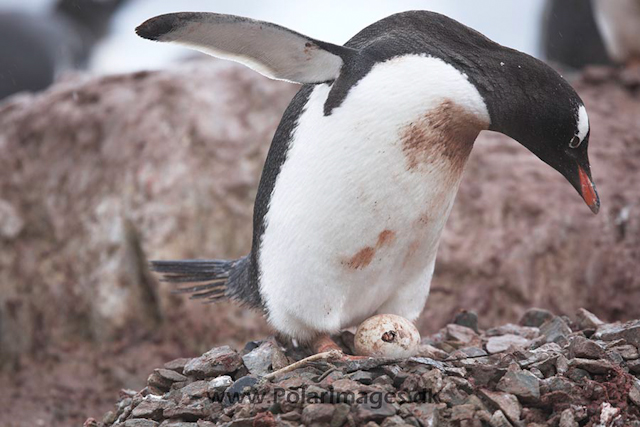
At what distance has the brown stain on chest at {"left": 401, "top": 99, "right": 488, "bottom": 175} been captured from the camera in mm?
1812

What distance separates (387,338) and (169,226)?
1839 mm

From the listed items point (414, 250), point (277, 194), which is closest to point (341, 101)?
point (277, 194)

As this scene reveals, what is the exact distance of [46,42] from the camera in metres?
5.69

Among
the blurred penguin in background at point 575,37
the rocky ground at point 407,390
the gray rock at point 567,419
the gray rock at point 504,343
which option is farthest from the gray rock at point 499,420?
the blurred penguin in background at point 575,37

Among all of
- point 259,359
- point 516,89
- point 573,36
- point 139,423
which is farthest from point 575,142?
point 573,36

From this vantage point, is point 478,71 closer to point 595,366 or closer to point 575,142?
point 575,142

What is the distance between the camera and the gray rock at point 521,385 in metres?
1.67

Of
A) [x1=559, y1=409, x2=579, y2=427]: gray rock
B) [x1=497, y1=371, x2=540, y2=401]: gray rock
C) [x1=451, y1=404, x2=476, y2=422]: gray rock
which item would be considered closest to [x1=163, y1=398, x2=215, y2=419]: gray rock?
[x1=451, y1=404, x2=476, y2=422]: gray rock

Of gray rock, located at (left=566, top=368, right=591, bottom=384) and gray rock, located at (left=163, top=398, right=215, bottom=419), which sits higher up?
gray rock, located at (left=566, top=368, right=591, bottom=384)

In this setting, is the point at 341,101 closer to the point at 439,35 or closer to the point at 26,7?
the point at 439,35

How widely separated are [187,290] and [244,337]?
108 centimetres

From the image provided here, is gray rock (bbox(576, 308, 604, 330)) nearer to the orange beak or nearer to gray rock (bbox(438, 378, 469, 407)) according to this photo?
the orange beak

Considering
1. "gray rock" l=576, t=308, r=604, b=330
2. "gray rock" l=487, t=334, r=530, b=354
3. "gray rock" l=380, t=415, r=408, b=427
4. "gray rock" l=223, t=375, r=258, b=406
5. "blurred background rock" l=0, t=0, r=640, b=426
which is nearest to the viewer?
"gray rock" l=380, t=415, r=408, b=427

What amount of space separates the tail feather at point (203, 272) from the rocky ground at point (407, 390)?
34 cm
